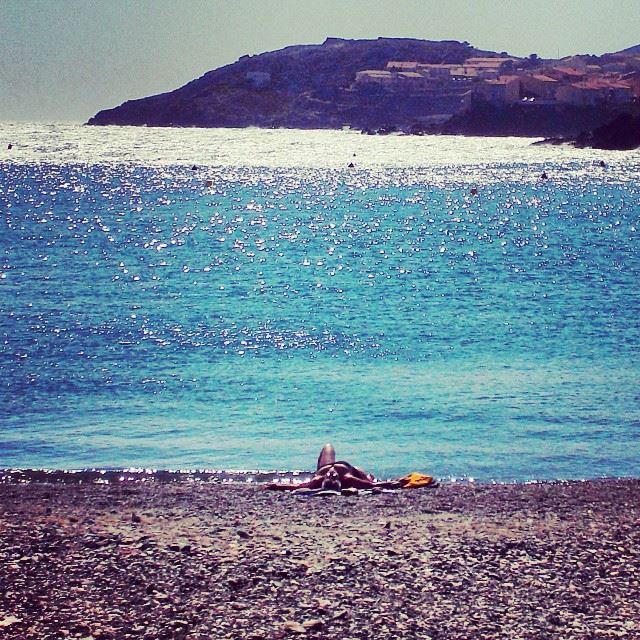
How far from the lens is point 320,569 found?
8.46 m

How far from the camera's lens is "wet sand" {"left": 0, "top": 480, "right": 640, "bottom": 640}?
7.43 meters

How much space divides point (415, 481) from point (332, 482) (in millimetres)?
1041

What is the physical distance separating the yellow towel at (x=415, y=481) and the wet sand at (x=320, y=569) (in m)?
1.39

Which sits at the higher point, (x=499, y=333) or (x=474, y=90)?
(x=474, y=90)

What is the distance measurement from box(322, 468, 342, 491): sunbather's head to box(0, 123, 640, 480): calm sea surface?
6.32 ft

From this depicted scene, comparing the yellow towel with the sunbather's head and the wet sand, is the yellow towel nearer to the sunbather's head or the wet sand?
the sunbather's head

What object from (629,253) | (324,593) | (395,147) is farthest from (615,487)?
(395,147)

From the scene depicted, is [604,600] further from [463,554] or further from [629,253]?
[629,253]

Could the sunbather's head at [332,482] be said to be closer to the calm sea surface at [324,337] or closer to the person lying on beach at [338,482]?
the person lying on beach at [338,482]

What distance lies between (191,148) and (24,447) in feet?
481

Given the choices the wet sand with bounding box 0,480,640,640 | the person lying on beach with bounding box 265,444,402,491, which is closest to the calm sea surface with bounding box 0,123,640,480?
the person lying on beach with bounding box 265,444,402,491

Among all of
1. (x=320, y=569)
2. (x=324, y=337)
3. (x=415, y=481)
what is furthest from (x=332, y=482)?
(x=324, y=337)

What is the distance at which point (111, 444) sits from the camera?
51.5 ft

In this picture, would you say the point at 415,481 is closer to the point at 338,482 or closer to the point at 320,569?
the point at 338,482
